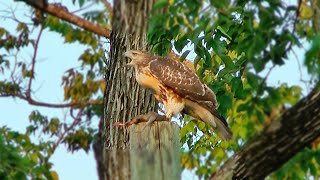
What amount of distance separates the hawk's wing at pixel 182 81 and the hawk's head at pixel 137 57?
0.31 feet

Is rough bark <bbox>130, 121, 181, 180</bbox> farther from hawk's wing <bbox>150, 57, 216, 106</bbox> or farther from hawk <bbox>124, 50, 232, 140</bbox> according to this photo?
hawk's wing <bbox>150, 57, 216, 106</bbox>

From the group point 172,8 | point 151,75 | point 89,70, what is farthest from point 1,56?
point 172,8

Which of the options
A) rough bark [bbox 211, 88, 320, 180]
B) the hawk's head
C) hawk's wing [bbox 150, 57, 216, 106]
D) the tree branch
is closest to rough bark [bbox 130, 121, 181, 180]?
rough bark [bbox 211, 88, 320, 180]

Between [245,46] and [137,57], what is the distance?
146 cm

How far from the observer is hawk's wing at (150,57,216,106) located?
7.52 metres

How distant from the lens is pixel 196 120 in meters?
8.62

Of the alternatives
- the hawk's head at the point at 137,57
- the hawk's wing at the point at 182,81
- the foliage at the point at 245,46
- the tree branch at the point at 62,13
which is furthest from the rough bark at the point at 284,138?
the hawk's wing at the point at 182,81

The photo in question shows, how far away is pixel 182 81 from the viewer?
7613mm

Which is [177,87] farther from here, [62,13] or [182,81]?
[62,13]

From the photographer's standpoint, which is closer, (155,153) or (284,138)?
(284,138)

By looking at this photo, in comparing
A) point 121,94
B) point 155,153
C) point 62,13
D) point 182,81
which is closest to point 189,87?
point 182,81

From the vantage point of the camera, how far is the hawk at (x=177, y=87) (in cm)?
741

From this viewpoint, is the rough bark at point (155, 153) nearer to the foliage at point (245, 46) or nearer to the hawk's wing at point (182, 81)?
the foliage at point (245, 46)

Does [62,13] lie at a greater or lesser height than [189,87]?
lesser
